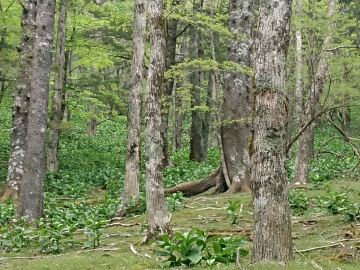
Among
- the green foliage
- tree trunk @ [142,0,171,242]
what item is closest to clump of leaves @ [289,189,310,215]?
tree trunk @ [142,0,171,242]

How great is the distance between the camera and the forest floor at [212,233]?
16.6 ft

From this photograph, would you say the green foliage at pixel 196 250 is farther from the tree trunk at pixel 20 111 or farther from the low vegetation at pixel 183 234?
the tree trunk at pixel 20 111

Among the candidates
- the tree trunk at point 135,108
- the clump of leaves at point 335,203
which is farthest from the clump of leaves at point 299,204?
the tree trunk at point 135,108

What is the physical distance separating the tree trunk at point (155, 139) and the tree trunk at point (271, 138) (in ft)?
7.30

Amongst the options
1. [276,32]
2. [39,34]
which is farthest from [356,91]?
[276,32]

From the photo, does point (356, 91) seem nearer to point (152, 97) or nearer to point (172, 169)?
point (172, 169)

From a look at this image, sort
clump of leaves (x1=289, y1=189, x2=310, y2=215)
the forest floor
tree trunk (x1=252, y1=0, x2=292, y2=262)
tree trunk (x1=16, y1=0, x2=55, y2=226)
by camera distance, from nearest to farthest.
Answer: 1. tree trunk (x1=252, y1=0, x2=292, y2=262)
2. the forest floor
3. clump of leaves (x1=289, y1=189, x2=310, y2=215)
4. tree trunk (x1=16, y1=0, x2=55, y2=226)

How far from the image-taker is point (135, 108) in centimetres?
1025

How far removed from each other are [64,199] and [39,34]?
17.9ft

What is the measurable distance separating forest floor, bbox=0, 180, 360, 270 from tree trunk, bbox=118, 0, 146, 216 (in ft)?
3.38

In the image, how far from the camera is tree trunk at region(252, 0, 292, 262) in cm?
452

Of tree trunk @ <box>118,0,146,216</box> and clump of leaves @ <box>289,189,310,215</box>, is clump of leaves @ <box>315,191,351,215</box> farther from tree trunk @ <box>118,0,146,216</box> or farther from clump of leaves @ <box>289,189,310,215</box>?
tree trunk @ <box>118,0,146,216</box>

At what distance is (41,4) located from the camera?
30.6 feet

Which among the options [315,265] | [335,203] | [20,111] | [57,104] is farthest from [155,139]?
[57,104]
